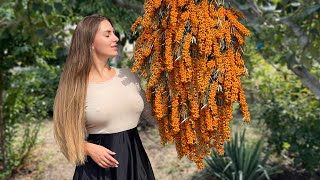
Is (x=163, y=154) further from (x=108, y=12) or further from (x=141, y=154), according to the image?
(x=141, y=154)

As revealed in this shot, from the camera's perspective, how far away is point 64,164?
21.7 ft

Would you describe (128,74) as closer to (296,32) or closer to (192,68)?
(192,68)

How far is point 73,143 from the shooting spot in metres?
2.62

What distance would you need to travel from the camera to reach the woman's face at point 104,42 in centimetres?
264

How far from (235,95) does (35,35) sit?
302 centimetres

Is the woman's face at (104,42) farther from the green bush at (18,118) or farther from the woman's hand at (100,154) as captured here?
the green bush at (18,118)

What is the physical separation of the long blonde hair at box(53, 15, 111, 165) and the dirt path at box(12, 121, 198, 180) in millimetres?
3593

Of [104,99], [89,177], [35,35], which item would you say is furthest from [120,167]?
[35,35]

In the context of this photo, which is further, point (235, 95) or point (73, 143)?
point (73, 143)

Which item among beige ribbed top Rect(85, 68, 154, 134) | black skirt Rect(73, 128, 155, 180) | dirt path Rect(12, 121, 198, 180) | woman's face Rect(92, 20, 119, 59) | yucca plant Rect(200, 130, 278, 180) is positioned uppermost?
woman's face Rect(92, 20, 119, 59)

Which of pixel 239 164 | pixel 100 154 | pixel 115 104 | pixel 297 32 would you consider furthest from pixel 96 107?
pixel 239 164

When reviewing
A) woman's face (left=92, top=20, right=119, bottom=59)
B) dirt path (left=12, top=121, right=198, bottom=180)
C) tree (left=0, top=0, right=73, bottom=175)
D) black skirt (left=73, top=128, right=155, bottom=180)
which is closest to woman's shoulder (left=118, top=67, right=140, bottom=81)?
woman's face (left=92, top=20, right=119, bottom=59)

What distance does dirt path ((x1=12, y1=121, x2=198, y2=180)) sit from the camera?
20.5 ft

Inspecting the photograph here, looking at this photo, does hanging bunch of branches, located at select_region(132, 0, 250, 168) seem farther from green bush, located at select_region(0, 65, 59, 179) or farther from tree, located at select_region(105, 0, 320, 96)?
green bush, located at select_region(0, 65, 59, 179)
